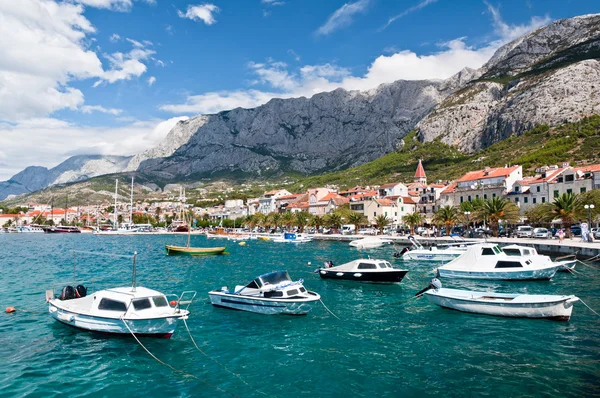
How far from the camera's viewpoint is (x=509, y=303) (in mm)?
22266

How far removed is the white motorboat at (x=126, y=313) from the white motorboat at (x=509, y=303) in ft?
50.4

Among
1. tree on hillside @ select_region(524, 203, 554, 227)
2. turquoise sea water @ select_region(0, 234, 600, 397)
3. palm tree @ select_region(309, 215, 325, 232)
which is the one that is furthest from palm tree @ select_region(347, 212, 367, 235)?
turquoise sea water @ select_region(0, 234, 600, 397)

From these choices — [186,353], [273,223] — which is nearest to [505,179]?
[273,223]

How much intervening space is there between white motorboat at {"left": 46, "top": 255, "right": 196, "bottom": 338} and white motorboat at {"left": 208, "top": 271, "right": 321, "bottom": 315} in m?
5.22

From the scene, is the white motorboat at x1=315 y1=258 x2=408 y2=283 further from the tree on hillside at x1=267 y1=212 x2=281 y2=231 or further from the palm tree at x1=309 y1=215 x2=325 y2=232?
the tree on hillside at x1=267 y1=212 x2=281 y2=231

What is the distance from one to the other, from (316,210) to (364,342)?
384 feet

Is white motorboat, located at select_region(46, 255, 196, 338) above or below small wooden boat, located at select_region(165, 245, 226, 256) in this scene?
above

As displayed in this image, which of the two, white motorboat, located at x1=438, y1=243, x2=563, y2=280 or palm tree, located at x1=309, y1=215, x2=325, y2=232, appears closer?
white motorboat, located at x1=438, y1=243, x2=563, y2=280

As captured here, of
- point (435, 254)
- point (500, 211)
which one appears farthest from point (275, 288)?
point (500, 211)

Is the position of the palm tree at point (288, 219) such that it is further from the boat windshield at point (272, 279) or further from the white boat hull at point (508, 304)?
the white boat hull at point (508, 304)

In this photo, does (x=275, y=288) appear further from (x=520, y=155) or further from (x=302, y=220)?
(x=520, y=155)

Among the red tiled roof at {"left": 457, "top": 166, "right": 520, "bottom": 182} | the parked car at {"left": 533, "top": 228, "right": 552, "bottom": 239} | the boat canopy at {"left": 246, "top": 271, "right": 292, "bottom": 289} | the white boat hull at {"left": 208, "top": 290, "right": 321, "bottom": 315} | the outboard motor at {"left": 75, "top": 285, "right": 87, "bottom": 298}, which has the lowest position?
the white boat hull at {"left": 208, "top": 290, "right": 321, "bottom": 315}

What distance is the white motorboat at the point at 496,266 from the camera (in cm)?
3431

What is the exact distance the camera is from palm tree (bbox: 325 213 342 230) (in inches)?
4244
